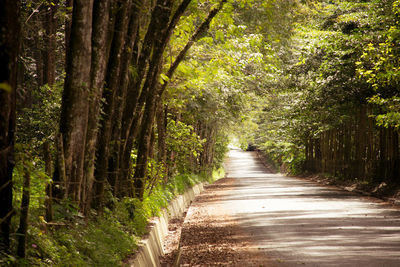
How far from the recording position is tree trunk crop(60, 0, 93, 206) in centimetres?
766

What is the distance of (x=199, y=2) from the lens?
56.5ft

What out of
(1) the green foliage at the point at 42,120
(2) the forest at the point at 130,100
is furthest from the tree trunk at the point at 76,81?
(1) the green foliage at the point at 42,120

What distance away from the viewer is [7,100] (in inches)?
189

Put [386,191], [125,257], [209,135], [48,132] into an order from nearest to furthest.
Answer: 1. [125,257]
2. [48,132]
3. [386,191]
4. [209,135]

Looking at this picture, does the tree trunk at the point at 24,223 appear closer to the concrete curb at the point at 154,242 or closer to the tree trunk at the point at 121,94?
the concrete curb at the point at 154,242

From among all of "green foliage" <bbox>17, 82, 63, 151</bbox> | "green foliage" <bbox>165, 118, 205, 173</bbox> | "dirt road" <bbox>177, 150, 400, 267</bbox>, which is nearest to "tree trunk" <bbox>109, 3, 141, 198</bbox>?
"green foliage" <bbox>17, 82, 63, 151</bbox>

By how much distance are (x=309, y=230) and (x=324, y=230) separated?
0.33 metres

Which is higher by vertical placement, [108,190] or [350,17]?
[350,17]

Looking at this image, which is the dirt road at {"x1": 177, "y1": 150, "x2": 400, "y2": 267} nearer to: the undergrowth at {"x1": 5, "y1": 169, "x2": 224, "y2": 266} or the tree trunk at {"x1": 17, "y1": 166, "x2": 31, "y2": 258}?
the undergrowth at {"x1": 5, "y1": 169, "x2": 224, "y2": 266}

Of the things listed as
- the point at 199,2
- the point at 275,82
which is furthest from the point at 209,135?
the point at 199,2

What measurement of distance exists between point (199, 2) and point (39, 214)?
37.8ft

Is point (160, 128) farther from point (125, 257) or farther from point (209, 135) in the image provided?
point (209, 135)

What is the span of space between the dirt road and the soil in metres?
0.02

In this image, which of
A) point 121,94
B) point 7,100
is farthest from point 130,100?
point 7,100
